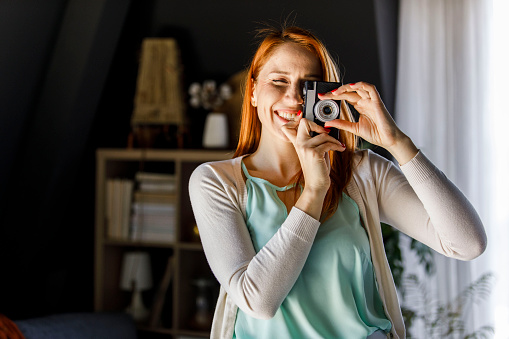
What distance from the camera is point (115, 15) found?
279cm

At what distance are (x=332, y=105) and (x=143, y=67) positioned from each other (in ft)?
7.15

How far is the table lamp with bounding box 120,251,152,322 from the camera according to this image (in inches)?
123

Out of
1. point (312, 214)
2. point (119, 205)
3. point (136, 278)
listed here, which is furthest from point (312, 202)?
point (136, 278)

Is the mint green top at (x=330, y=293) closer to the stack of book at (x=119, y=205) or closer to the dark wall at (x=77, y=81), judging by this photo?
the dark wall at (x=77, y=81)

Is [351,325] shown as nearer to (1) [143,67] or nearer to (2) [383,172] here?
(2) [383,172]

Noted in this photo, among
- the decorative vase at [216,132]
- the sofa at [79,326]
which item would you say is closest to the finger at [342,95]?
the sofa at [79,326]

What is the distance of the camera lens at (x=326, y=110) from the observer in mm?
1090

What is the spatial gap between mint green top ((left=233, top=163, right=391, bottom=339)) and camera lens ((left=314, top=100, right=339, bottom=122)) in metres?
0.20

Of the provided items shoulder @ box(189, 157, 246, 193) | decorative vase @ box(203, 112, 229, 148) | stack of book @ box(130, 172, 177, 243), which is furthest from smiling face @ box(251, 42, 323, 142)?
stack of book @ box(130, 172, 177, 243)

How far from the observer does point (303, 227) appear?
989 millimetres

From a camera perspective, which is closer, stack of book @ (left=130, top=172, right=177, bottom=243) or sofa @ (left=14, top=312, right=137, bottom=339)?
sofa @ (left=14, top=312, right=137, bottom=339)

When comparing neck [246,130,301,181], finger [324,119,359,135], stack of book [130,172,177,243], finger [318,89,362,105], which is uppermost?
finger [318,89,362,105]

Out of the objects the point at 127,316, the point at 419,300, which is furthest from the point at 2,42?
the point at 419,300

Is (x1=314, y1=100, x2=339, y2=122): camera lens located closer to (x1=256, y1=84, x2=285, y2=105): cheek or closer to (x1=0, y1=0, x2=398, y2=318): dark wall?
(x1=256, y1=84, x2=285, y2=105): cheek
